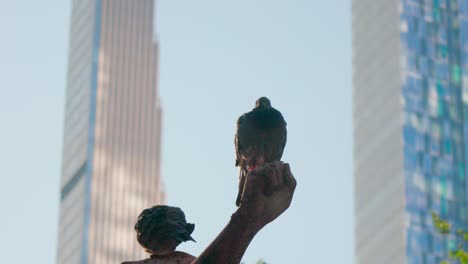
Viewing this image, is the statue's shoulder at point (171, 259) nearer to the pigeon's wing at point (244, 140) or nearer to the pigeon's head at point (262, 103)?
the pigeon's wing at point (244, 140)

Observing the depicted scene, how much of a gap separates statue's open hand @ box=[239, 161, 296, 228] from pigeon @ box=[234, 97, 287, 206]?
5.9 inches

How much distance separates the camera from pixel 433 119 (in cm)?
15725

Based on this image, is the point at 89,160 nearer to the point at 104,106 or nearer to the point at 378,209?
the point at 104,106

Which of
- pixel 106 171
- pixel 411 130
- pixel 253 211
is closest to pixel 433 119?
pixel 411 130

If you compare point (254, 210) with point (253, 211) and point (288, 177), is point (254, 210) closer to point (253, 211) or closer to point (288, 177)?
point (253, 211)

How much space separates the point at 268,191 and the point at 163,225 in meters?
0.99

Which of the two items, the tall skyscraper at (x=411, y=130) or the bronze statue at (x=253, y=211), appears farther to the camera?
the tall skyscraper at (x=411, y=130)

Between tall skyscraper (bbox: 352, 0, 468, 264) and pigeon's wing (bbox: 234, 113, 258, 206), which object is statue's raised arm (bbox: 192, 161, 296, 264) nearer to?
pigeon's wing (bbox: 234, 113, 258, 206)

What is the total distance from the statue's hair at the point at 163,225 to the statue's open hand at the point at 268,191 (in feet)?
2.72

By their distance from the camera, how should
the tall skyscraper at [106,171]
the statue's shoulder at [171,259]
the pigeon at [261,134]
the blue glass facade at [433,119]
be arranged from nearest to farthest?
the pigeon at [261,134]
the statue's shoulder at [171,259]
the blue glass facade at [433,119]
the tall skyscraper at [106,171]

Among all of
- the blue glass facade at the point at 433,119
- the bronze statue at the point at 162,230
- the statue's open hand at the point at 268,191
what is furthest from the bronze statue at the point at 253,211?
the blue glass facade at the point at 433,119

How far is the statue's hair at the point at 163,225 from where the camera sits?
262 inches

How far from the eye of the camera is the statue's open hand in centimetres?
577

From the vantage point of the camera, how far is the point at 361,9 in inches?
6939
